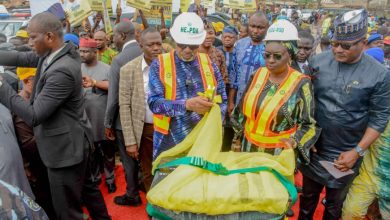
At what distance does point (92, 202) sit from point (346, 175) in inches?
85.9

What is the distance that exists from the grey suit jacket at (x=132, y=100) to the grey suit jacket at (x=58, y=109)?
60cm

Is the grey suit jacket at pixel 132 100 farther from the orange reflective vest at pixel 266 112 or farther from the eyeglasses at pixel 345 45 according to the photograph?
the eyeglasses at pixel 345 45

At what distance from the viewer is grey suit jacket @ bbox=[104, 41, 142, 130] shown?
3498mm

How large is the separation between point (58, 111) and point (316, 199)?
2274 millimetres

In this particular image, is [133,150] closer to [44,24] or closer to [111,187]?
[111,187]

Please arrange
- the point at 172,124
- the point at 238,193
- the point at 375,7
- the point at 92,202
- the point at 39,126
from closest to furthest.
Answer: the point at 238,193, the point at 39,126, the point at 172,124, the point at 92,202, the point at 375,7

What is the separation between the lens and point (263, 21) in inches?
163

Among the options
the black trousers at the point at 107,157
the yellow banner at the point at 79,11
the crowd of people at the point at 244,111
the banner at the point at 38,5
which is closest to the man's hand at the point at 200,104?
the crowd of people at the point at 244,111

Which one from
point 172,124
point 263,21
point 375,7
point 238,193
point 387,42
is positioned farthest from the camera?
point 375,7

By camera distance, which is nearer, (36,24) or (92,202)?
(36,24)

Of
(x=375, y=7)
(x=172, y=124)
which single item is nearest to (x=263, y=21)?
(x=172, y=124)

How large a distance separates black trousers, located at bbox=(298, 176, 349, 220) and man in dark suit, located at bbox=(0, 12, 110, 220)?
1.91m

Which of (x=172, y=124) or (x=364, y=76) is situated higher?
(x=364, y=76)

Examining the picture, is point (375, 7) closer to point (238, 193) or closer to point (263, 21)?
point (263, 21)
